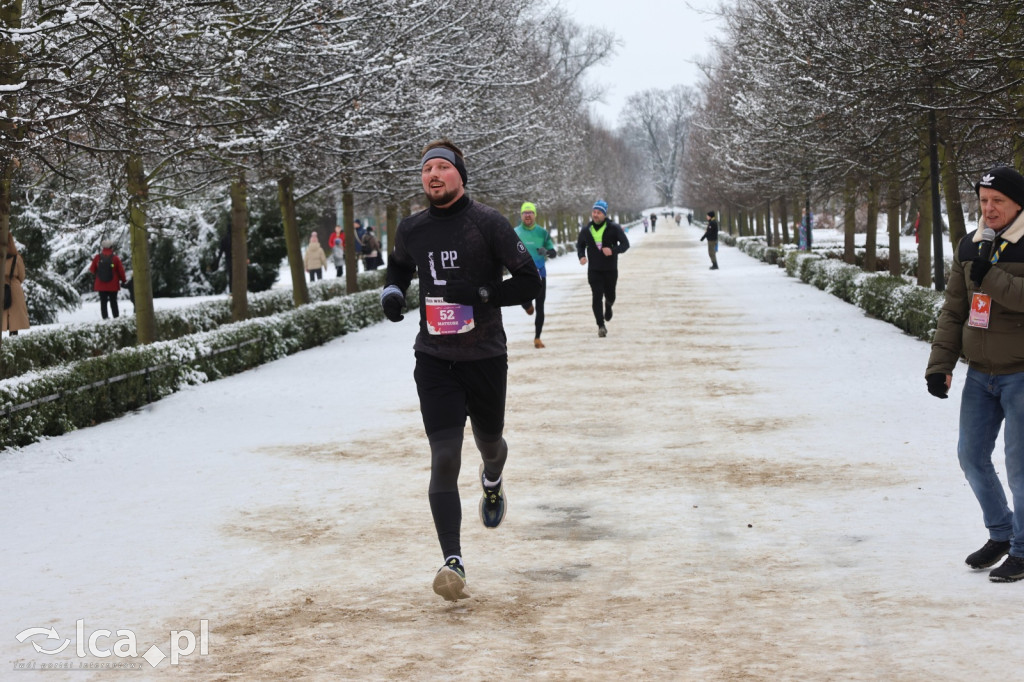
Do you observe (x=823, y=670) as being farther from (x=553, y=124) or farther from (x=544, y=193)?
(x=544, y=193)

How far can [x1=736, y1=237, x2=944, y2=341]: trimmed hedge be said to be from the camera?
16.0m

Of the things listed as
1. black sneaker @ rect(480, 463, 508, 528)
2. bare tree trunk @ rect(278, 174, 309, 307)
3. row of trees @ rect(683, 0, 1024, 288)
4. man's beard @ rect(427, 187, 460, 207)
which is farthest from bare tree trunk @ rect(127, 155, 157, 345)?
man's beard @ rect(427, 187, 460, 207)

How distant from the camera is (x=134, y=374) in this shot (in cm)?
1256

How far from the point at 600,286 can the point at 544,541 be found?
11082 millimetres

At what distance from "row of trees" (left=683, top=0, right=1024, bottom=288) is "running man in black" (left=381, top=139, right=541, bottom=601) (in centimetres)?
720

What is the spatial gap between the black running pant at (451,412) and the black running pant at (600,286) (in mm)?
11232

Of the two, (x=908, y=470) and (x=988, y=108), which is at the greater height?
(x=988, y=108)

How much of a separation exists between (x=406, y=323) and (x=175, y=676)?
18.6m

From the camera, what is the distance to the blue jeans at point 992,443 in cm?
559

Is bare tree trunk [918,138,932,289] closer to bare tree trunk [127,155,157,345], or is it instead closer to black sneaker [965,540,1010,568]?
bare tree trunk [127,155,157,345]

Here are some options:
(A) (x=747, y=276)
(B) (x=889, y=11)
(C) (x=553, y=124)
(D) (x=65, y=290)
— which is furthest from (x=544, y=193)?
(B) (x=889, y=11)

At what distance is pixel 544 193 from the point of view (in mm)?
49406

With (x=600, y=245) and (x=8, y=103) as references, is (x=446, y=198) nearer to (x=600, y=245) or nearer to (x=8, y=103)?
(x=8, y=103)

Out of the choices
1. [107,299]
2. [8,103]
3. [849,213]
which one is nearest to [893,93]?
[8,103]
